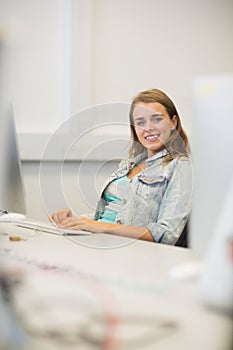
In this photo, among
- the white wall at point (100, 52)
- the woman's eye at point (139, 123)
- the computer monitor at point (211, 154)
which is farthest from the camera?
the white wall at point (100, 52)

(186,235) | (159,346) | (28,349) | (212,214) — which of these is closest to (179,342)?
(159,346)

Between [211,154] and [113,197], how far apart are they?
0.80m

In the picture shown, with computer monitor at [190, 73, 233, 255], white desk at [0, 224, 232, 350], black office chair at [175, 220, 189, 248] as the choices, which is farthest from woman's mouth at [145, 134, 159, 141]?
computer monitor at [190, 73, 233, 255]

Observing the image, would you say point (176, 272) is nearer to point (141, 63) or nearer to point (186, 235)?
point (186, 235)

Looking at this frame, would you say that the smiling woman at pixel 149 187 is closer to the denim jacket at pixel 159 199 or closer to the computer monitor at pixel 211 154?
the denim jacket at pixel 159 199

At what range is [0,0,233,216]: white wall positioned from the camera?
2096 millimetres

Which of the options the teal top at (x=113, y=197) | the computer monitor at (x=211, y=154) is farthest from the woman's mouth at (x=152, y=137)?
the computer monitor at (x=211, y=154)

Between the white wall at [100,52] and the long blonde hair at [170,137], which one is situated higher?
the white wall at [100,52]

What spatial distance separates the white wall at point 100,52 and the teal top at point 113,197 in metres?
0.61

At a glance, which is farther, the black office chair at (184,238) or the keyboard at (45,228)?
the black office chair at (184,238)

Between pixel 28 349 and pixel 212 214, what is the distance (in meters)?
0.39

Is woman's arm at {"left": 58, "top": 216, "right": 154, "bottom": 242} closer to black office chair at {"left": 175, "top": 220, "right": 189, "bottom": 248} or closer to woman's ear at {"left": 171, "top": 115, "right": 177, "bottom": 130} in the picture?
black office chair at {"left": 175, "top": 220, "right": 189, "bottom": 248}

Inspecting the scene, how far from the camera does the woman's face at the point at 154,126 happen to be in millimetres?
A: 1487

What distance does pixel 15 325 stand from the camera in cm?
51
